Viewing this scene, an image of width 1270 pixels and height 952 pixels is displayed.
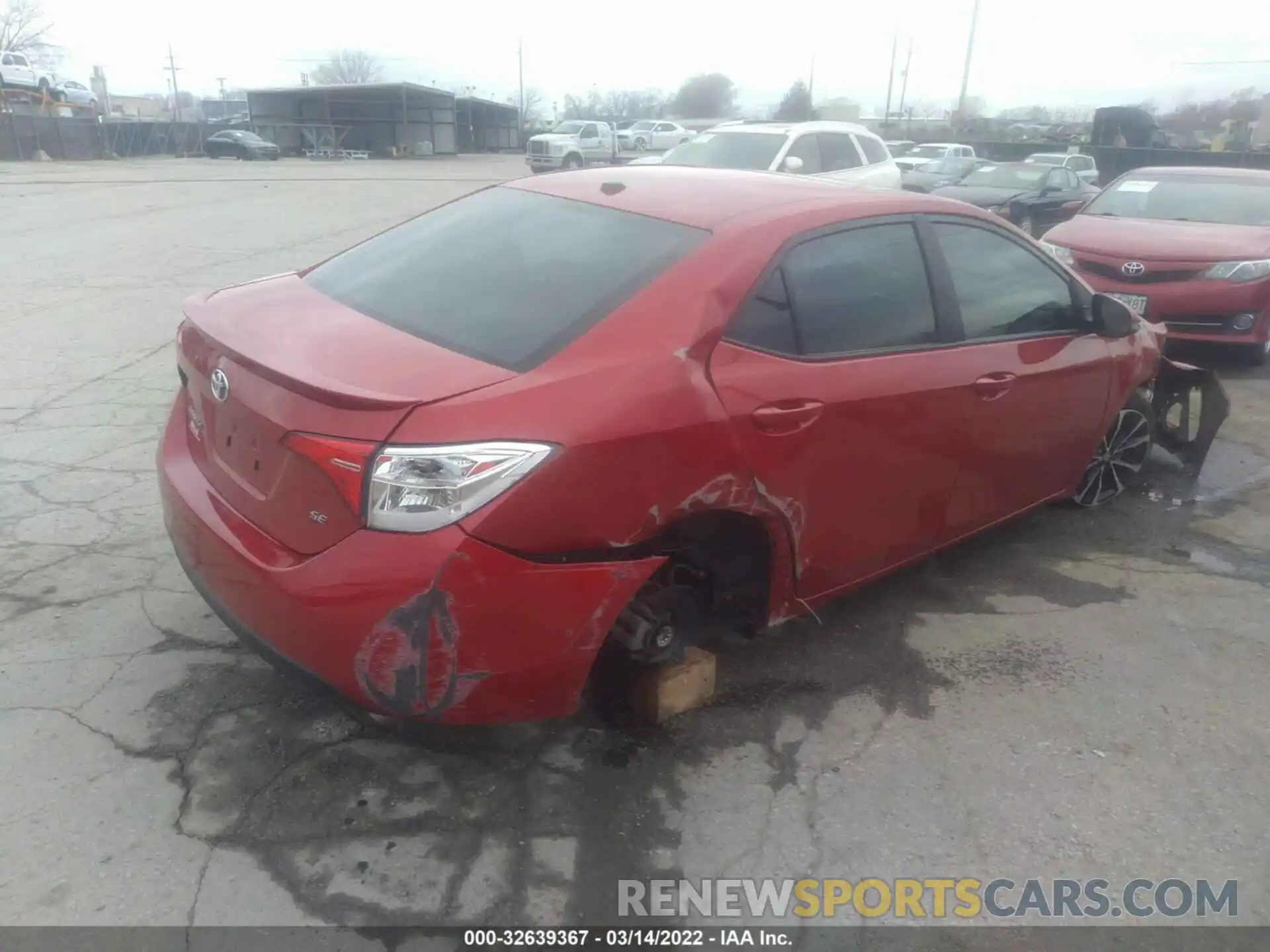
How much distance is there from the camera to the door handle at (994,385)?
137 inches

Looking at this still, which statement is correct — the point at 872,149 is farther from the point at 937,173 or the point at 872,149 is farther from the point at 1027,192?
the point at 937,173

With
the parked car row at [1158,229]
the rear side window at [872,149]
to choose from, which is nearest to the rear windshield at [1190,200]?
the parked car row at [1158,229]

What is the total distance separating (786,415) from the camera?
284cm

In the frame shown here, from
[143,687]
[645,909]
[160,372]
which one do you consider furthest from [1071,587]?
[160,372]

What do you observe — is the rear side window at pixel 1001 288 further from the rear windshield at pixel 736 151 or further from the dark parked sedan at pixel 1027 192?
the dark parked sedan at pixel 1027 192

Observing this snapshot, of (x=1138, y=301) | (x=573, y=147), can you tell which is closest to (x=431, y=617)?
(x=1138, y=301)

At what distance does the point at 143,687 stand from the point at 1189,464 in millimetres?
5322

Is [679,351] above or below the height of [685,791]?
above

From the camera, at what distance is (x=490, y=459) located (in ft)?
7.52

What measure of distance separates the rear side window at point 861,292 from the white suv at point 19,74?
51.3 m

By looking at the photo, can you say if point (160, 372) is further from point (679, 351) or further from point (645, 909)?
point (645, 909)

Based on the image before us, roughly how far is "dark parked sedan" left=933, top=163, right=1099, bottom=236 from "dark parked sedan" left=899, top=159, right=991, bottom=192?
4.51 metres

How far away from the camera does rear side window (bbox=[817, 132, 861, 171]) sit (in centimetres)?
1211

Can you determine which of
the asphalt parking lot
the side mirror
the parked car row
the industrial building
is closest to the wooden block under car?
the asphalt parking lot
